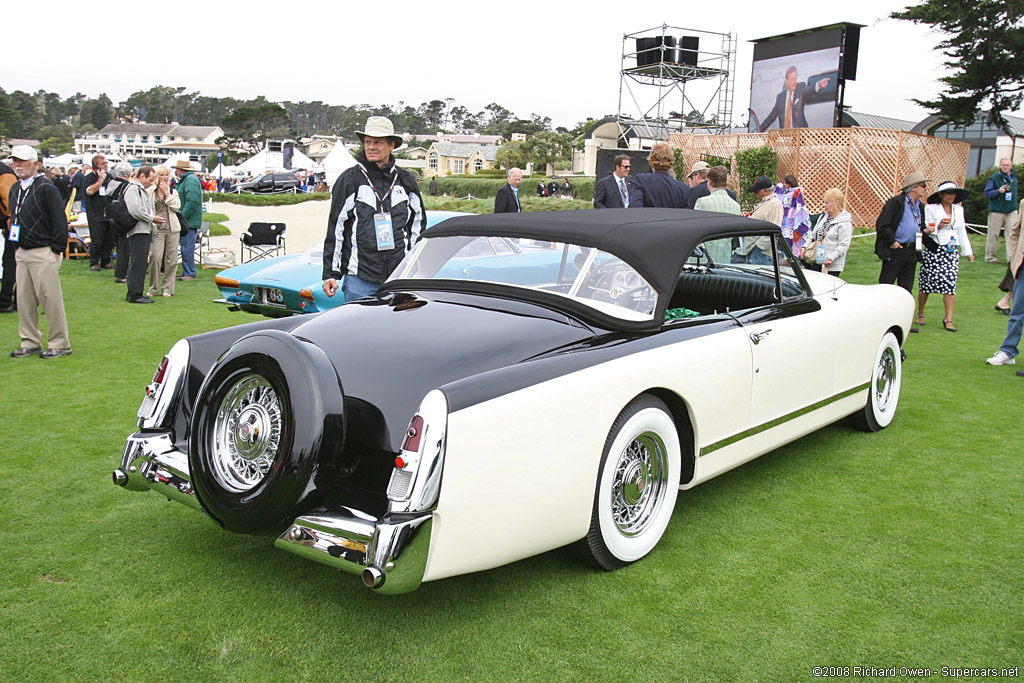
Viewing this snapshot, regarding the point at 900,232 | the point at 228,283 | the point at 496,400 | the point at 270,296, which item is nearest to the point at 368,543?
the point at 496,400

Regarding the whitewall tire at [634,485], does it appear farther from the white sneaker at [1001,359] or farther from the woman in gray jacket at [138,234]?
the woman in gray jacket at [138,234]

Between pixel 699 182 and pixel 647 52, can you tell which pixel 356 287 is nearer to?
pixel 699 182

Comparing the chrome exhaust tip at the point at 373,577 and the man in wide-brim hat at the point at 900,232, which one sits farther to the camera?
the man in wide-brim hat at the point at 900,232

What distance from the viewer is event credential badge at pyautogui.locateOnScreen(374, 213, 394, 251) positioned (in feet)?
17.9

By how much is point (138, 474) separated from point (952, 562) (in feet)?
11.6

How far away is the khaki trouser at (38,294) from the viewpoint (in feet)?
22.6

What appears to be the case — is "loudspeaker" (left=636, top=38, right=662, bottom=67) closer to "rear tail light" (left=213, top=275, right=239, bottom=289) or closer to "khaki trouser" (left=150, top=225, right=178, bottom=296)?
"khaki trouser" (left=150, top=225, right=178, bottom=296)

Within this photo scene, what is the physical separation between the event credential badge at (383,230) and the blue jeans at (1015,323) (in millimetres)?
5650

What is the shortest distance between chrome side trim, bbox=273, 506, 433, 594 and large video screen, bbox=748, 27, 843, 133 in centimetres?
3100

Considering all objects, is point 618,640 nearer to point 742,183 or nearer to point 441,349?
point 441,349

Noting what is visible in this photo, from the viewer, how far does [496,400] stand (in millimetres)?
2764

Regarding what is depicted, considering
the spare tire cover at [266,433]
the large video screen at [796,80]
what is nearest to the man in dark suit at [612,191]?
the spare tire cover at [266,433]

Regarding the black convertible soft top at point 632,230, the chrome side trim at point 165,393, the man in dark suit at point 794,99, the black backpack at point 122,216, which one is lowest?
the chrome side trim at point 165,393

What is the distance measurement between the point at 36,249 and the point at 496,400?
5837 mm
